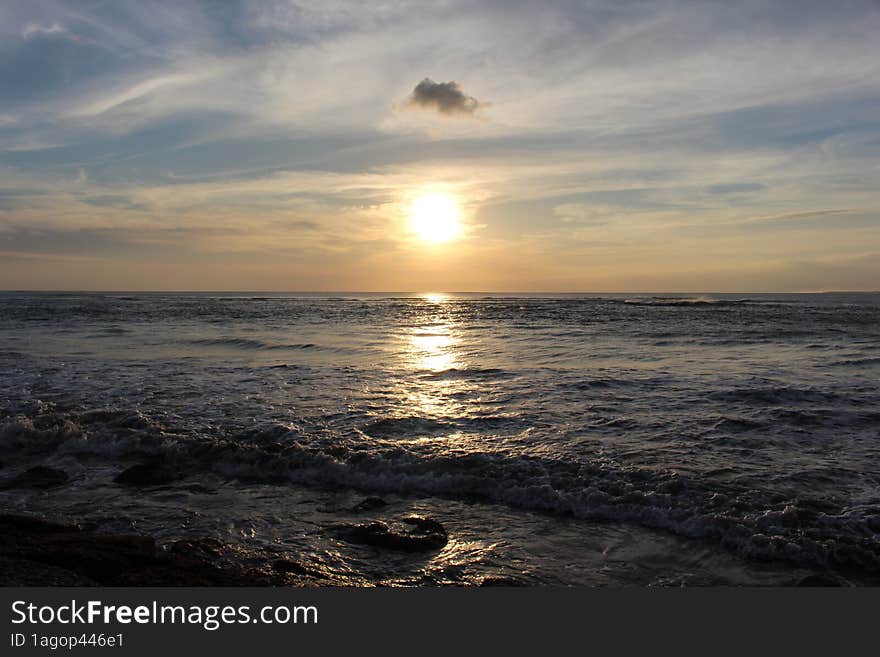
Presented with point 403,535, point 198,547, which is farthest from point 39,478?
point 403,535

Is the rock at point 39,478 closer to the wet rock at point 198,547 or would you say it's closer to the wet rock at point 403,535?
the wet rock at point 198,547

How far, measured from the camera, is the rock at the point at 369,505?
744 centimetres

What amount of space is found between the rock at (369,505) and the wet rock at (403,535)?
578mm

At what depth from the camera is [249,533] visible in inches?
256

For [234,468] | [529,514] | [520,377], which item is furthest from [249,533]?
[520,377]

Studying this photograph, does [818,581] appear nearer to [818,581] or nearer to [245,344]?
[818,581]

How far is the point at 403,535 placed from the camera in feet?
21.2

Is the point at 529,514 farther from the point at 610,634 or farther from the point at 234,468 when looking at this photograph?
the point at 234,468

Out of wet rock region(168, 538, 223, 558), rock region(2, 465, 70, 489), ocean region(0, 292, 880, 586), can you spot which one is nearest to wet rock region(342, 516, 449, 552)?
ocean region(0, 292, 880, 586)

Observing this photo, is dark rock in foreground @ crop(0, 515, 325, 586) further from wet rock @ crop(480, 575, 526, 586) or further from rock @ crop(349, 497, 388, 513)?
rock @ crop(349, 497, 388, 513)

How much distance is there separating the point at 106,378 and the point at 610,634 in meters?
16.8

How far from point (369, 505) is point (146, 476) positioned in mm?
3660

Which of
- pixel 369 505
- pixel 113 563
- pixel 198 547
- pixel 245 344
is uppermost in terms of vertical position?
pixel 245 344

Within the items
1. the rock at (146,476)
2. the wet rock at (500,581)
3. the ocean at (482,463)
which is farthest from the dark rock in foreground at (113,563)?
the rock at (146,476)
